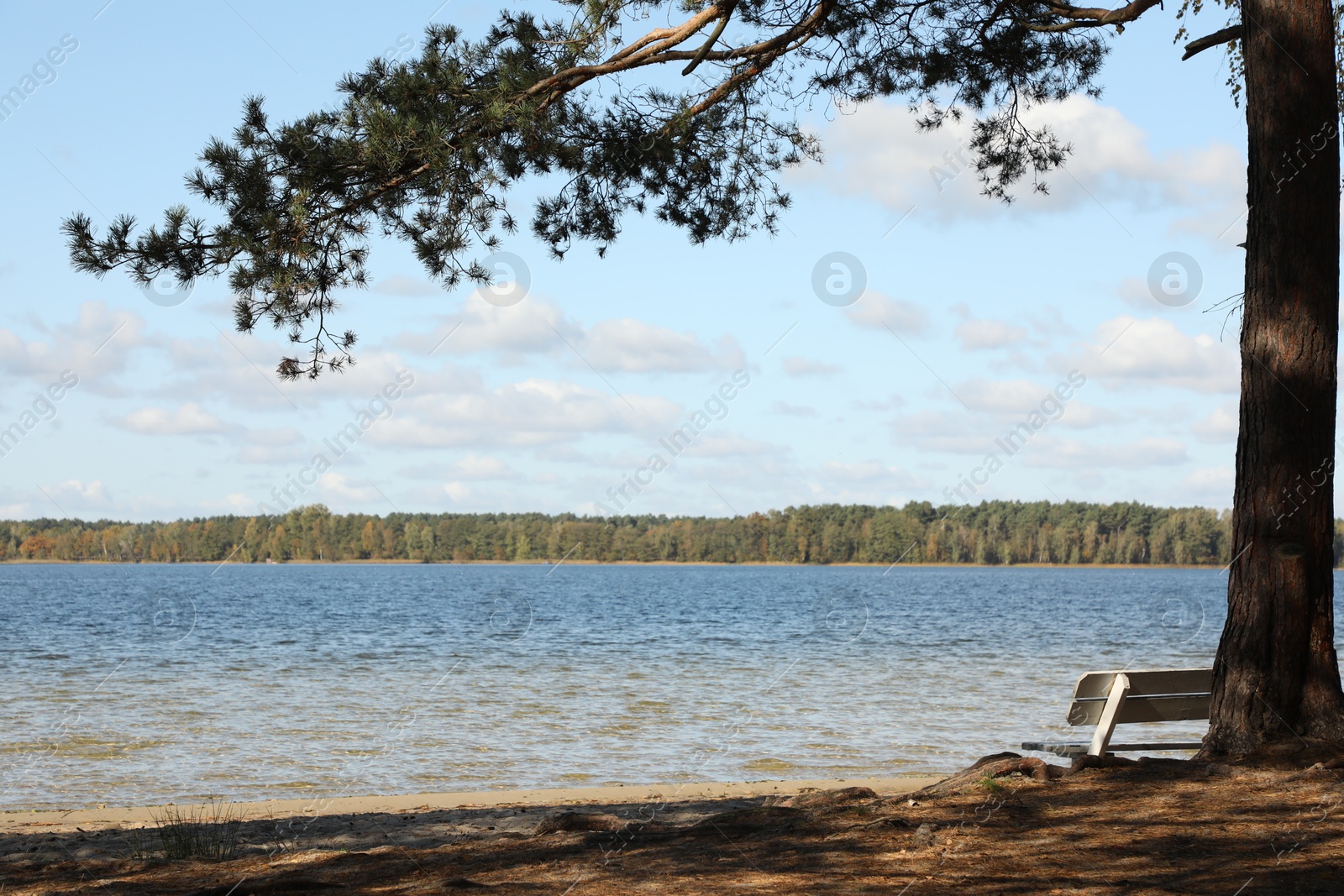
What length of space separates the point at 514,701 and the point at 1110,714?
393 inches

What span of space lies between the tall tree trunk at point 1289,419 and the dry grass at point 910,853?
54 cm

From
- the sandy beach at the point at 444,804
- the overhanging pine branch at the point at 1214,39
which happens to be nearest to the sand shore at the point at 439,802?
the sandy beach at the point at 444,804

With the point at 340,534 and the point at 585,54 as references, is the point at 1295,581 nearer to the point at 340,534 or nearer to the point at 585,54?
the point at 585,54

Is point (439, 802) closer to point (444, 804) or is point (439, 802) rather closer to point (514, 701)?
point (444, 804)

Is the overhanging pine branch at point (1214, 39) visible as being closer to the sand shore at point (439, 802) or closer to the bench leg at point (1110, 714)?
the bench leg at point (1110, 714)

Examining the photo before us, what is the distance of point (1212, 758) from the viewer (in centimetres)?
596

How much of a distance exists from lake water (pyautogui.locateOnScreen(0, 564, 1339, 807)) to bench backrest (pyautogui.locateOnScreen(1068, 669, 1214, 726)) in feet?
11.4

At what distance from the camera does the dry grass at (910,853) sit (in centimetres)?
425

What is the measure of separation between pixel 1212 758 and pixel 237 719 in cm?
1127

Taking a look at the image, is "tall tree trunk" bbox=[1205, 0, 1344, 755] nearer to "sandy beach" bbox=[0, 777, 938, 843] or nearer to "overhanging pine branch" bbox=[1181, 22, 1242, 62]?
"overhanging pine branch" bbox=[1181, 22, 1242, 62]

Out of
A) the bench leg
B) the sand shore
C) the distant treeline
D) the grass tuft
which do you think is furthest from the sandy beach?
the distant treeline

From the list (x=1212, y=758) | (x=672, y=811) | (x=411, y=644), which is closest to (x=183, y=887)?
(x=672, y=811)

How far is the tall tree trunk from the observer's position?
19.2ft

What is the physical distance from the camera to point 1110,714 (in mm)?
6551
